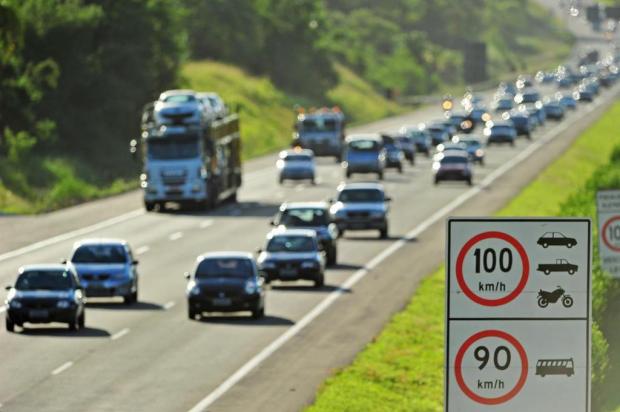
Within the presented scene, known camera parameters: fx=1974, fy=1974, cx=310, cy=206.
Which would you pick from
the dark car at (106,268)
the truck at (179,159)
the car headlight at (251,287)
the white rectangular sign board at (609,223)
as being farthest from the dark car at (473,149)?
the white rectangular sign board at (609,223)

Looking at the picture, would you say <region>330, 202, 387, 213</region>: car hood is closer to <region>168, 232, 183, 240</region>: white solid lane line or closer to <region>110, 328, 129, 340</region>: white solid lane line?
<region>168, 232, 183, 240</region>: white solid lane line

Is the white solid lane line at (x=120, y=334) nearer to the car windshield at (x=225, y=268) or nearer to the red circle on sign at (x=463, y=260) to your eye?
the car windshield at (x=225, y=268)

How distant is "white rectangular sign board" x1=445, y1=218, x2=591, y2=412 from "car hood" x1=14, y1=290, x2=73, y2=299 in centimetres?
2867

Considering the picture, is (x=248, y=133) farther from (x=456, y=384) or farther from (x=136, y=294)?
(x=456, y=384)

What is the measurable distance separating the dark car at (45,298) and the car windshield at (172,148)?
31871 millimetres

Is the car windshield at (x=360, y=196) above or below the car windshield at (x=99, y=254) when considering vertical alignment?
below

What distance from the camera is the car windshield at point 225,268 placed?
42.1 m

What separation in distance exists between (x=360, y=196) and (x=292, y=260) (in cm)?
1551

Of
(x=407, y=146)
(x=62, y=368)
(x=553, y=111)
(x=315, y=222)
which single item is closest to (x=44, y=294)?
(x=62, y=368)

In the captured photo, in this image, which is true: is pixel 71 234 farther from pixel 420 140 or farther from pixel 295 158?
pixel 420 140

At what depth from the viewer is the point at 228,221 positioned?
2756 inches

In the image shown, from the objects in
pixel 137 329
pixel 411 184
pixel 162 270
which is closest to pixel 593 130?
pixel 411 184

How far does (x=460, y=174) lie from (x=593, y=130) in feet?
154

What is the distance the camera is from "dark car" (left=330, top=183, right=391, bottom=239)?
63438 millimetres
